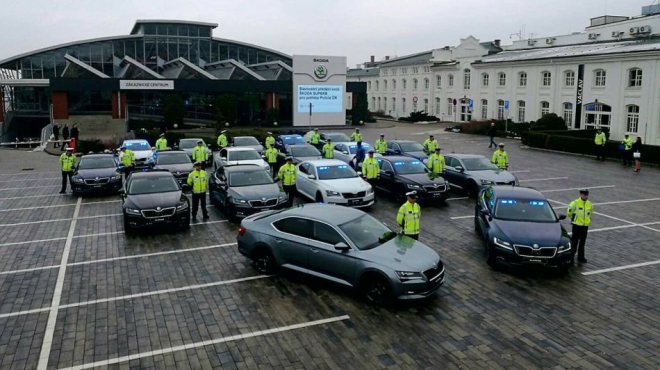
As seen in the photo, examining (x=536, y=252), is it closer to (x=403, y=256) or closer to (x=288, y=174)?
(x=403, y=256)

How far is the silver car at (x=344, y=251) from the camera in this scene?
30.1 feet

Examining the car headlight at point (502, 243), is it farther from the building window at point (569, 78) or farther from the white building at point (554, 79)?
the building window at point (569, 78)

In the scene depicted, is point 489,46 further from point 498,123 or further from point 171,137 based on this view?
point 171,137

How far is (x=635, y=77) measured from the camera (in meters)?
38.4

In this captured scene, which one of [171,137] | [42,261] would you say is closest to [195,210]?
[42,261]

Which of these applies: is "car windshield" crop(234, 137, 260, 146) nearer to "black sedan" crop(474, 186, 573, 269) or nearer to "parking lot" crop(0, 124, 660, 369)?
"parking lot" crop(0, 124, 660, 369)

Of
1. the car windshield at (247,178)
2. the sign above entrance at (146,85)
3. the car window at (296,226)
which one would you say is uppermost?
the sign above entrance at (146,85)

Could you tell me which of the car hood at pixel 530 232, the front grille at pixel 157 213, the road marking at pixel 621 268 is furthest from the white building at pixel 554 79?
the front grille at pixel 157 213

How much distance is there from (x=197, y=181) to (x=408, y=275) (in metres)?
8.44

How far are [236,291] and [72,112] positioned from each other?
4673 cm

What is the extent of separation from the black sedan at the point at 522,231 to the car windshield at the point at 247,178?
259 inches

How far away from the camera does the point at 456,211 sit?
1703 centimetres

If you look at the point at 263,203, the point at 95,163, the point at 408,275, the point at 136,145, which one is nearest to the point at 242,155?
the point at 95,163

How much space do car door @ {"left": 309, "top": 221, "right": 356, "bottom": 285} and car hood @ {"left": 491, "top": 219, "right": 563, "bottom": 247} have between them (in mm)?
3542
